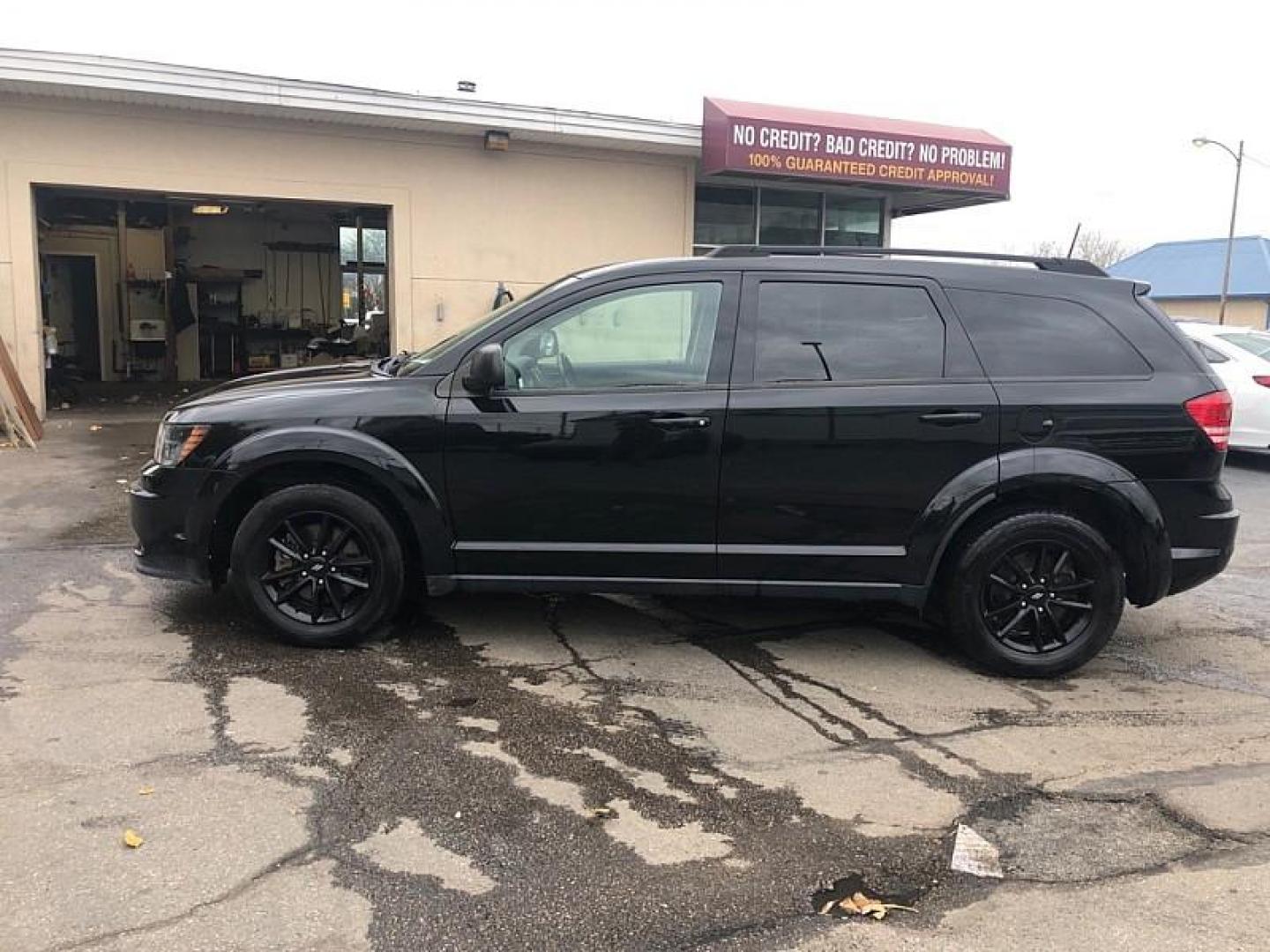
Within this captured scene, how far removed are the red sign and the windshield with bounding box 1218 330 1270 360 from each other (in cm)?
369

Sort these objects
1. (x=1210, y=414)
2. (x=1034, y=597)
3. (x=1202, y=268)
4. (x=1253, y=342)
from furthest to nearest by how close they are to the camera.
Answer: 1. (x=1202, y=268)
2. (x=1253, y=342)
3. (x=1034, y=597)
4. (x=1210, y=414)

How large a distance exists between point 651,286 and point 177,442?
2.36 m

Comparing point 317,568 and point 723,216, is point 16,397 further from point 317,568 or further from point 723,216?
point 723,216

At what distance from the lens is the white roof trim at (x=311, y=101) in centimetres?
1059

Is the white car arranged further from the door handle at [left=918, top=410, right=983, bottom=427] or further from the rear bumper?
the door handle at [left=918, top=410, right=983, bottom=427]

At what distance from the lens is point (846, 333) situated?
15.5 feet

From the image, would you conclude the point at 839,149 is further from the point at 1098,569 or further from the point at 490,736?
the point at 490,736

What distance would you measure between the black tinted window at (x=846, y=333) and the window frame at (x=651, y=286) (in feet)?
0.46

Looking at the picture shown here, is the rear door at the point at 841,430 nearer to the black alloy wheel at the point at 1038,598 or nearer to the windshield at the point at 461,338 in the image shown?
the black alloy wheel at the point at 1038,598

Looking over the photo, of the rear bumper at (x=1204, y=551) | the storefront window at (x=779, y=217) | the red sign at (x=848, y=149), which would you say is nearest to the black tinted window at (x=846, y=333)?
the rear bumper at (x=1204, y=551)

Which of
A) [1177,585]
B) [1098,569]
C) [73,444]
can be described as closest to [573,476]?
[1098,569]

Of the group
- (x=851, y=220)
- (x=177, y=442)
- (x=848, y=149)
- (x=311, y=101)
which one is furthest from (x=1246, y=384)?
(x=311, y=101)

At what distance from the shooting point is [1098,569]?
15.1ft

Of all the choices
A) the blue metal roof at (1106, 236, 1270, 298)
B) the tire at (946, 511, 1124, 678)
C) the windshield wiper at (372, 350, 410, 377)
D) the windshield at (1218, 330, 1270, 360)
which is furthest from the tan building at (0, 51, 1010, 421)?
the blue metal roof at (1106, 236, 1270, 298)
